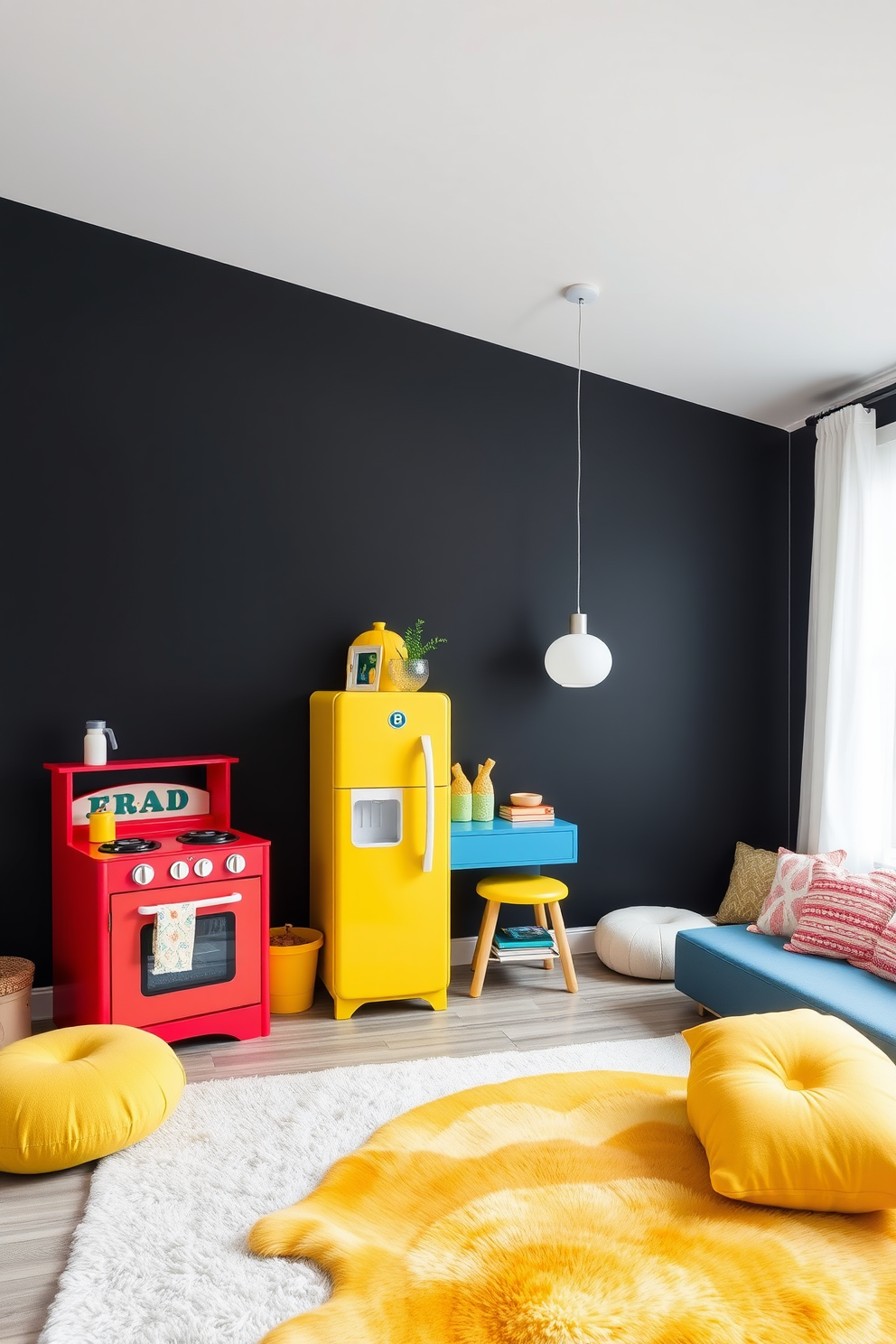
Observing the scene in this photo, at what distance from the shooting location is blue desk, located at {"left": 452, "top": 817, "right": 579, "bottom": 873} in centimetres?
384

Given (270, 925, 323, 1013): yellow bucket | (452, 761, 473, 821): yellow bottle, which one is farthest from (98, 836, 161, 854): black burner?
(452, 761, 473, 821): yellow bottle

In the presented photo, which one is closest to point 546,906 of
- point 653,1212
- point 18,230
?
point 653,1212

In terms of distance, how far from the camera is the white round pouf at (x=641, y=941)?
4.01 metres

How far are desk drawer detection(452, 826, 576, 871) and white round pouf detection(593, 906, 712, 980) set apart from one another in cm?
43

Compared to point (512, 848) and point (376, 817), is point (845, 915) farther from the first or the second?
point (376, 817)

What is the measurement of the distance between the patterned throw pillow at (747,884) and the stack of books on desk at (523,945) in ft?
3.26

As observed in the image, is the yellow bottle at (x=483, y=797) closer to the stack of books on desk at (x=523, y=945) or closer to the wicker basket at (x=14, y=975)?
the stack of books on desk at (x=523, y=945)

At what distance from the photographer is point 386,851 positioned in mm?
3594

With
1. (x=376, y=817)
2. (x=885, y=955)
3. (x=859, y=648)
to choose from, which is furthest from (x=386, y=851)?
(x=859, y=648)

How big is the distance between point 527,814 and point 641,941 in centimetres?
73

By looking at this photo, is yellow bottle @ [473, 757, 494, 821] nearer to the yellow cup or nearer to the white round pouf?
the white round pouf

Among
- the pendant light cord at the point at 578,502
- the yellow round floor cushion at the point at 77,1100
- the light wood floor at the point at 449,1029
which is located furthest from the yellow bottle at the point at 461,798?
the yellow round floor cushion at the point at 77,1100

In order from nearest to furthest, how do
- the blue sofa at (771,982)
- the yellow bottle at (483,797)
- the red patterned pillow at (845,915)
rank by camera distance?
the blue sofa at (771,982)
the red patterned pillow at (845,915)
the yellow bottle at (483,797)

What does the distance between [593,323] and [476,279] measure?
55 cm
